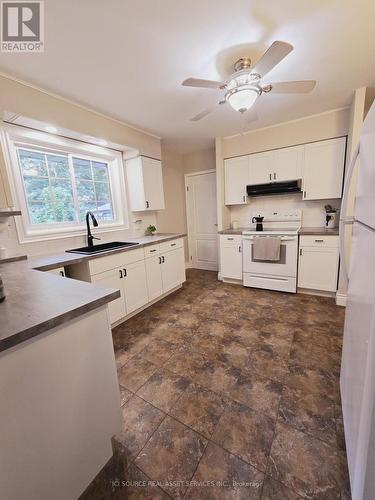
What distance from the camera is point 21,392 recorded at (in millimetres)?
719

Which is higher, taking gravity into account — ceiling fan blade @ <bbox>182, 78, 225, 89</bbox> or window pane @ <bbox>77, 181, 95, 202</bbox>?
ceiling fan blade @ <bbox>182, 78, 225, 89</bbox>

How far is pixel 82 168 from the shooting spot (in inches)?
107

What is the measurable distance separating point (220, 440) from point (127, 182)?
315 centimetres

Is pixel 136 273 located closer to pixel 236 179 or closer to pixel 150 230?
pixel 150 230

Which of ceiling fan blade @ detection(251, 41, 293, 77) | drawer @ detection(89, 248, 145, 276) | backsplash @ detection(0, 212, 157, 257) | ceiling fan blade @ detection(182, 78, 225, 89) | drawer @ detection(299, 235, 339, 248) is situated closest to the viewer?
ceiling fan blade @ detection(251, 41, 293, 77)

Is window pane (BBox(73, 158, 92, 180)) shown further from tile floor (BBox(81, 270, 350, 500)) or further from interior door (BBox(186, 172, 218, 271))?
interior door (BBox(186, 172, 218, 271))

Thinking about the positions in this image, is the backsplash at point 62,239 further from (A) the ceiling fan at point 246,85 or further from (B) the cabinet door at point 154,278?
(A) the ceiling fan at point 246,85

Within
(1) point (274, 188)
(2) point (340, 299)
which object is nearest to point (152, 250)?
(1) point (274, 188)

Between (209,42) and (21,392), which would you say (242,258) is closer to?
(209,42)

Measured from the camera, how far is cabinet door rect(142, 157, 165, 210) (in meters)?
3.14

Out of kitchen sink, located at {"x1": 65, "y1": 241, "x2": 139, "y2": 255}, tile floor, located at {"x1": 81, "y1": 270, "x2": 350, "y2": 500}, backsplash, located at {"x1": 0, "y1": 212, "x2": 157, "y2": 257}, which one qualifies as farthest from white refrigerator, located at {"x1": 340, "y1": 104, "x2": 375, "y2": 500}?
backsplash, located at {"x1": 0, "y1": 212, "x2": 157, "y2": 257}

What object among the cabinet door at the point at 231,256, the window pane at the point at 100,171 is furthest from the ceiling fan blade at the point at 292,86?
the window pane at the point at 100,171

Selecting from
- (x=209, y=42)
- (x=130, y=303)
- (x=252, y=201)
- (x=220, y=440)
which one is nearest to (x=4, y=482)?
(x=220, y=440)

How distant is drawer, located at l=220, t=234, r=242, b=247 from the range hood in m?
0.79
